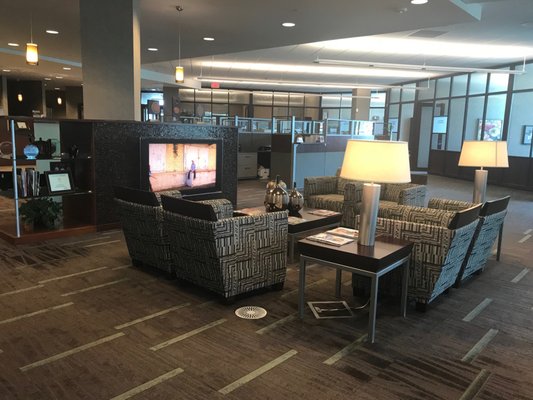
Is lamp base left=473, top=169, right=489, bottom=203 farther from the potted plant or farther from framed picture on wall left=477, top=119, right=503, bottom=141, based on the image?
framed picture on wall left=477, top=119, right=503, bottom=141

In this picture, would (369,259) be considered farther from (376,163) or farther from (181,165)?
(181,165)

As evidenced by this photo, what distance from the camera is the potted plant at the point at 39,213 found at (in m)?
5.14

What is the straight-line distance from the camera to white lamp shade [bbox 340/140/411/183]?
9.36 ft

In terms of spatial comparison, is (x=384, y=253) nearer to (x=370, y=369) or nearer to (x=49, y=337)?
(x=370, y=369)

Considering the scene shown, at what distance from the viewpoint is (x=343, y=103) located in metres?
19.7

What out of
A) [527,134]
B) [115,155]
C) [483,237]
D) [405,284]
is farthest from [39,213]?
[527,134]

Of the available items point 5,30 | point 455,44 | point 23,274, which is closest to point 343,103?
point 455,44

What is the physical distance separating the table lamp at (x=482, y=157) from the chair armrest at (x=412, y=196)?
694 mm

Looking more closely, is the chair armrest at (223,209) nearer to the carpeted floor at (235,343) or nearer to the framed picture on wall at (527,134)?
the carpeted floor at (235,343)

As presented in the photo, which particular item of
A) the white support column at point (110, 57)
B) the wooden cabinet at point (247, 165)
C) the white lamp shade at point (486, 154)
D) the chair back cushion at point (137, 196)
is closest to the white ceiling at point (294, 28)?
the white support column at point (110, 57)

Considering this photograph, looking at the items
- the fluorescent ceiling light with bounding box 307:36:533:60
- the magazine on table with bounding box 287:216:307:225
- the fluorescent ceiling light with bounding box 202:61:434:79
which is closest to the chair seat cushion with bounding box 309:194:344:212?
the magazine on table with bounding box 287:216:307:225

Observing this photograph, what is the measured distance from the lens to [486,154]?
477 centimetres

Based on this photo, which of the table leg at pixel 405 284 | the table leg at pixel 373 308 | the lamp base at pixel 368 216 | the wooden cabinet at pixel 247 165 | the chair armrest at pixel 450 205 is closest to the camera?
the table leg at pixel 373 308

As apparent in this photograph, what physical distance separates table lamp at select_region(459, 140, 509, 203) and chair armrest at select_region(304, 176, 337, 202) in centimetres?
193
